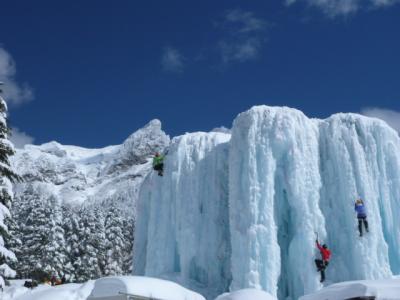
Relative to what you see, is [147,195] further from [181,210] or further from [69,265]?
[69,265]

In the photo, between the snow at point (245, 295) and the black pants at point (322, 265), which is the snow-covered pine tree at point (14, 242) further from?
the snow at point (245, 295)

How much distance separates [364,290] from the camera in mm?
9445

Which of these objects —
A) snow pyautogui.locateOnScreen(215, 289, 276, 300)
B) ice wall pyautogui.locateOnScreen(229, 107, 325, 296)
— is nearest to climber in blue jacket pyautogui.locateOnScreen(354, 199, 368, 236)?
ice wall pyautogui.locateOnScreen(229, 107, 325, 296)

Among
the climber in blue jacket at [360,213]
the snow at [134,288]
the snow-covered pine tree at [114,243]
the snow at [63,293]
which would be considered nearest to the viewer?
the snow at [134,288]

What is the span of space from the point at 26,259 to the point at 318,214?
82.2 ft

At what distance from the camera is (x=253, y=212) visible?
2430 centimetres

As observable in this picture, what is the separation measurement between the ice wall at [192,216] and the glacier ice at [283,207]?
0.16 ft

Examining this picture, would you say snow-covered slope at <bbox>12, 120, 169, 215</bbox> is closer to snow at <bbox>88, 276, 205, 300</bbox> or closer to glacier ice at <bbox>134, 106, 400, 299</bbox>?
glacier ice at <bbox>134, 106, 400, 299</bbox>

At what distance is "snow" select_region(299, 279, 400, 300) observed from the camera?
30.2ft

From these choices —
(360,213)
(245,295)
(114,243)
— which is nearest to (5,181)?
(245,295)

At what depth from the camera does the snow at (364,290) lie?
920 cm

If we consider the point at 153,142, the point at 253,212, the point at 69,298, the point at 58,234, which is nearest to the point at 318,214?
the point at 253,212

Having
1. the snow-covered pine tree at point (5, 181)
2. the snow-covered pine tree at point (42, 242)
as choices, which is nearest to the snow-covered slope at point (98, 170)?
the snow-covered pine tree at point (42, 242)

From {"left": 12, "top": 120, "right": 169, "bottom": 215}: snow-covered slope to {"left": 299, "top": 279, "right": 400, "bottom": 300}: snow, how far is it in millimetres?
85311
